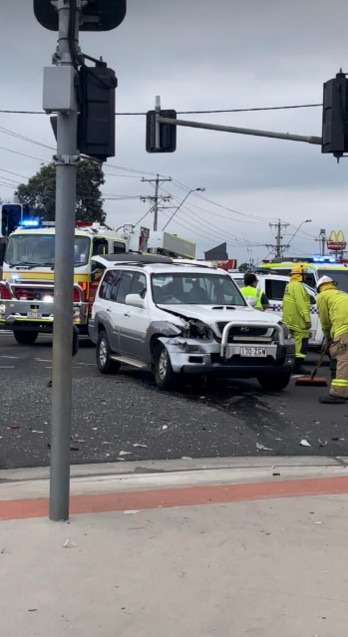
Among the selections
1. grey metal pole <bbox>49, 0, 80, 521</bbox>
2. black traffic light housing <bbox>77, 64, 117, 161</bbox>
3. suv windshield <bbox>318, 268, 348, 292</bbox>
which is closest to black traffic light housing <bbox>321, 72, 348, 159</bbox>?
black traffic light housing <bbox>77, 64, 117, 161</bbox>

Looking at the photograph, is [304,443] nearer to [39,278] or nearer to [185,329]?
[185,329]

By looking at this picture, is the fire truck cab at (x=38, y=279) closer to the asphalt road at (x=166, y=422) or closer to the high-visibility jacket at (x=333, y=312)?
the asphalt road at (x=166, y=422)

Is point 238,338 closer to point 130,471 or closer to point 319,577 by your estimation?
point 130,471

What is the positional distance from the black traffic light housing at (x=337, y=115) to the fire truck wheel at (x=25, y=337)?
875 centimetres

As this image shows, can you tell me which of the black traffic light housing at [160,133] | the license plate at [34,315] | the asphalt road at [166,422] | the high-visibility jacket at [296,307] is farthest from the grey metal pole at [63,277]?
the black traffic light housing at [160,133]

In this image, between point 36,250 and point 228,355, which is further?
point 36,250

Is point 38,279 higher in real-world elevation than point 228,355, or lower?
higher

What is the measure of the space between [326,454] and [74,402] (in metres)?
3.04

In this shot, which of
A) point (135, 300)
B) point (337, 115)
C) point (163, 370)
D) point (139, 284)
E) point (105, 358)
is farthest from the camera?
point (105, 358)

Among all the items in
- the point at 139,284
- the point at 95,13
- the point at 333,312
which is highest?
the point at 95,13

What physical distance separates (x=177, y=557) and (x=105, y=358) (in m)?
7.42

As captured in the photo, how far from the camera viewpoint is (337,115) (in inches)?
397

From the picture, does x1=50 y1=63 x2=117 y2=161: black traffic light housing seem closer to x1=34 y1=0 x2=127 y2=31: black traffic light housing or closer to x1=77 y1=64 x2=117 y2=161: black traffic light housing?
x1=77 y1=64 x2=117 y2=161: black traffic light housing

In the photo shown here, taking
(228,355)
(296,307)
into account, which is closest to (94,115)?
(228,355)
